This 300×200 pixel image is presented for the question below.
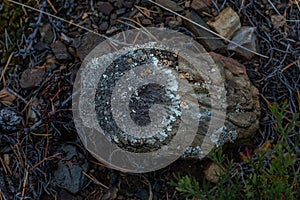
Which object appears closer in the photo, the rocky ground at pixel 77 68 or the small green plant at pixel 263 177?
the small green plant at pixel 263 177

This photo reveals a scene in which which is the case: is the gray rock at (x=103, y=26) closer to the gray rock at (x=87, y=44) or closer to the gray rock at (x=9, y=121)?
the gray rock at (x=87, y=44)

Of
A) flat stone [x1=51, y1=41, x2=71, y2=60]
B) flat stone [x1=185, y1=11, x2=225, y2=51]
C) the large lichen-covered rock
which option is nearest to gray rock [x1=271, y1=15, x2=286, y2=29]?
flat stone [x1=185, y1=11, x2=225, y2=51]

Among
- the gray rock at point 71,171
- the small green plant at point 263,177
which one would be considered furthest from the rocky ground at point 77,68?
the small green plant at point 263,177

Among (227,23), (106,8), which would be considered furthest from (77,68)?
(227,23)

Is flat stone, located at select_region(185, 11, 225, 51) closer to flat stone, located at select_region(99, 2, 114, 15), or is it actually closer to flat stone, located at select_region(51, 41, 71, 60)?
flat stone, located at select_region(99, 2, 114, 15)

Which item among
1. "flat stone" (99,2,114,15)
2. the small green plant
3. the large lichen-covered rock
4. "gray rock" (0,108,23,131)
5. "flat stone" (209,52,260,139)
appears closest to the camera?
the small green plant

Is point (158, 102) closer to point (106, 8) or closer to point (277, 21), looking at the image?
point (106, 8)

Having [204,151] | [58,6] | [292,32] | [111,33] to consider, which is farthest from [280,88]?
[58,6]

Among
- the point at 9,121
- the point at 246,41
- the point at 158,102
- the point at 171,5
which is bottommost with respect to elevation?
the point at 9,121
